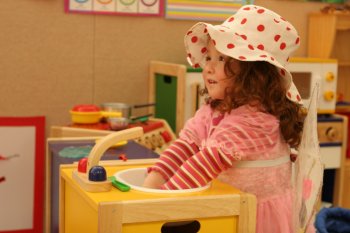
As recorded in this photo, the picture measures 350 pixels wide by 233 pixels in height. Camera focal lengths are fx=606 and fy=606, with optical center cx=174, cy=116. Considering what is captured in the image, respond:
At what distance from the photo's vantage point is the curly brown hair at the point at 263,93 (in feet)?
4.79

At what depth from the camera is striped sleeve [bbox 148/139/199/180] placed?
1484mm

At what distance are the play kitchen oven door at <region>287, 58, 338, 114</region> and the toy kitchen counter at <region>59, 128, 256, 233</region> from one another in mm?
1611

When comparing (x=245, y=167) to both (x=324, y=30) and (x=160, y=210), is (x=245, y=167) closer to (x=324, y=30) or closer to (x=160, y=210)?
(x=160, y=210)

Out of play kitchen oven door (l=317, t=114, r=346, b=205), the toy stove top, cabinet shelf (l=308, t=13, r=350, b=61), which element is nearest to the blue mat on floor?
the toy stove top

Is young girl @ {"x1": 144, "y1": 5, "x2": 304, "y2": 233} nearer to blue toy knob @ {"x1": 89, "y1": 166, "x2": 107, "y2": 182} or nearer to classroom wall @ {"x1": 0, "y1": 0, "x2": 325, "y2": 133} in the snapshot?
blue toy knob @ {"x1": 89, "y1": 166, "x2": 107, "y2": 182}

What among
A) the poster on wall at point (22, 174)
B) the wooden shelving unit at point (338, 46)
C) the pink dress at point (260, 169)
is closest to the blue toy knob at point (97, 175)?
the pink dress at point (260, 169)

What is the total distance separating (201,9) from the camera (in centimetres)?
296

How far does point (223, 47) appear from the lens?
1.42 metres

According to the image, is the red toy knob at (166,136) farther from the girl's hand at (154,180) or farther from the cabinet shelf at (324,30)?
the cabinet shelf at (324,30)

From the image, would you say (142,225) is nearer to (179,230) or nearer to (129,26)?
(179,230)

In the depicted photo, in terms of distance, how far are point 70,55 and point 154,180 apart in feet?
4.64

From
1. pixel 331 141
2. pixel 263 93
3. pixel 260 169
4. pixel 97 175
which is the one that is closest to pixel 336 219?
pixel 260 169

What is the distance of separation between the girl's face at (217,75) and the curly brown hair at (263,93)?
1 centimetres

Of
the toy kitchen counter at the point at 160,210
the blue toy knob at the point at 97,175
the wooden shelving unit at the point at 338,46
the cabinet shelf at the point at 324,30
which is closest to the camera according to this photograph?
the toy kitchen counter at the point at 160,210
